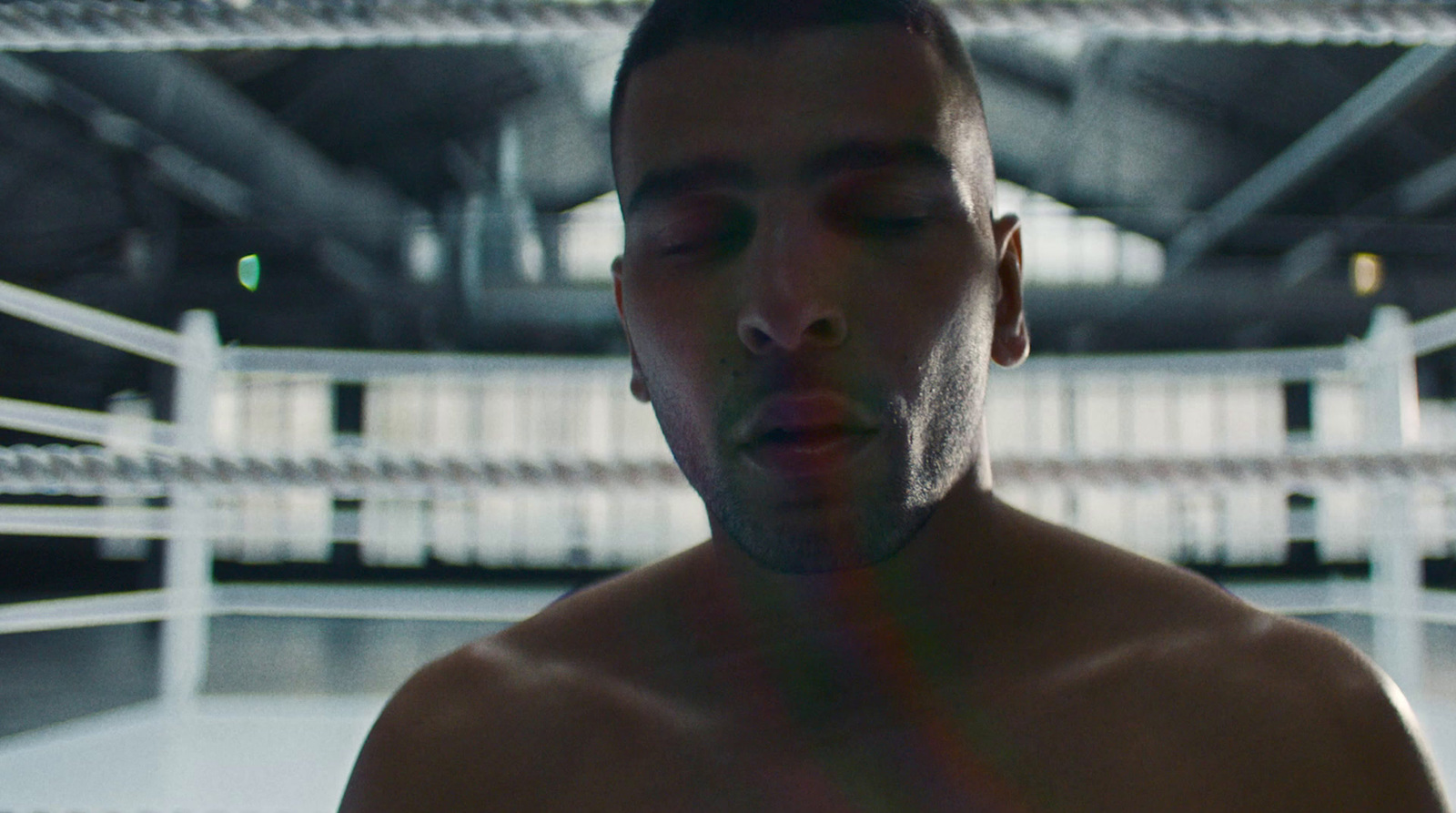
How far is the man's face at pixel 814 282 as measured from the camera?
50 centimetres

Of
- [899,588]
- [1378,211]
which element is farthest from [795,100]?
[1378,211]

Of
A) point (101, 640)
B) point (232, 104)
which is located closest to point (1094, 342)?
point (232, 104)

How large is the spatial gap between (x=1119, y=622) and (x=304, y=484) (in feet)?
2.01

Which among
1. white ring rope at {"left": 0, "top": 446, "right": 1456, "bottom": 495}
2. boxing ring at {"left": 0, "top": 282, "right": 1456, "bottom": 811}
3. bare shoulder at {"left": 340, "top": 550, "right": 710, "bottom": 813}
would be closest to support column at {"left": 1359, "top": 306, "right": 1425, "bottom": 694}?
boxing ring at {"left": 0, "top": 282, "right": 1456, "bottom": 811}

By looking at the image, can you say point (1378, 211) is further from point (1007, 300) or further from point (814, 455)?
point (814, 455)

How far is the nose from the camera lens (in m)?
0.49

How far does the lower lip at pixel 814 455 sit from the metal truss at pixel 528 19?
38 centimetres

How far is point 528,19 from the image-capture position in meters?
0.75

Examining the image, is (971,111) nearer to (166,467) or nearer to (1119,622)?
(1119,622)

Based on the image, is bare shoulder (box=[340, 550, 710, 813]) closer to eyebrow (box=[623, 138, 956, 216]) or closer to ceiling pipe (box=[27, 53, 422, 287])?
eyebrow (box=[623, 138, 956, 216])

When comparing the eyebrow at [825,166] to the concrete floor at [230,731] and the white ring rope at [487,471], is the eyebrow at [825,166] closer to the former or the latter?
the white ring rope at [487,471]

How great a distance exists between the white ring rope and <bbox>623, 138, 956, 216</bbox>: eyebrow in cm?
30

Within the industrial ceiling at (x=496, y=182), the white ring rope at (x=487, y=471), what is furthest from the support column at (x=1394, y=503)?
the industrial ceiling at (x=496, y=182)

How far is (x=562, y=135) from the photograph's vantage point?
884cm
